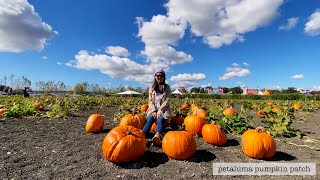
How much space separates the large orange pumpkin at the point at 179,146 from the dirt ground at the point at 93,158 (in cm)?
10

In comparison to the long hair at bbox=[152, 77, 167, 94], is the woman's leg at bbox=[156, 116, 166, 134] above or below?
below

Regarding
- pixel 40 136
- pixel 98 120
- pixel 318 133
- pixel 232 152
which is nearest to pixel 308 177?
pixel 232 152

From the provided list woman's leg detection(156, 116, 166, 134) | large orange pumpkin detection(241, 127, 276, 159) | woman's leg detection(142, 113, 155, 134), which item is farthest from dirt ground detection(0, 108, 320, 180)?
woman's leg detection(142, 113, 155, 134)

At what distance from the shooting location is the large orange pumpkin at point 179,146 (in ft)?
14.4

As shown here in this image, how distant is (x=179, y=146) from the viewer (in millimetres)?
4383

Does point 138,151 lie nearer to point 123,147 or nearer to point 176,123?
point 123,147

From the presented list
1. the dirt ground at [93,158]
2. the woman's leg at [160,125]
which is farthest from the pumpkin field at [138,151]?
the woman's leg at [160,125]

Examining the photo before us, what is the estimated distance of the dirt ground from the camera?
Answer: 3.82 metres

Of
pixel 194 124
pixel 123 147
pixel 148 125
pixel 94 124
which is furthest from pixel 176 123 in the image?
pixel 123 147

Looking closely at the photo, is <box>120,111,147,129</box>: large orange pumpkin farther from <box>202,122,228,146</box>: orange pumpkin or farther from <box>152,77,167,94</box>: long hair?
<box>202,122,228,146</box>: orange pumpkin

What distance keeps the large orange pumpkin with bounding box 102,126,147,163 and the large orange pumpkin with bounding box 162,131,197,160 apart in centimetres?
42

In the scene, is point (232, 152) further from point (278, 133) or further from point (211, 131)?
point (278, 133)

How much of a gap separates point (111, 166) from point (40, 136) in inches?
99.6

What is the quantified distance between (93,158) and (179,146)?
1.40m
